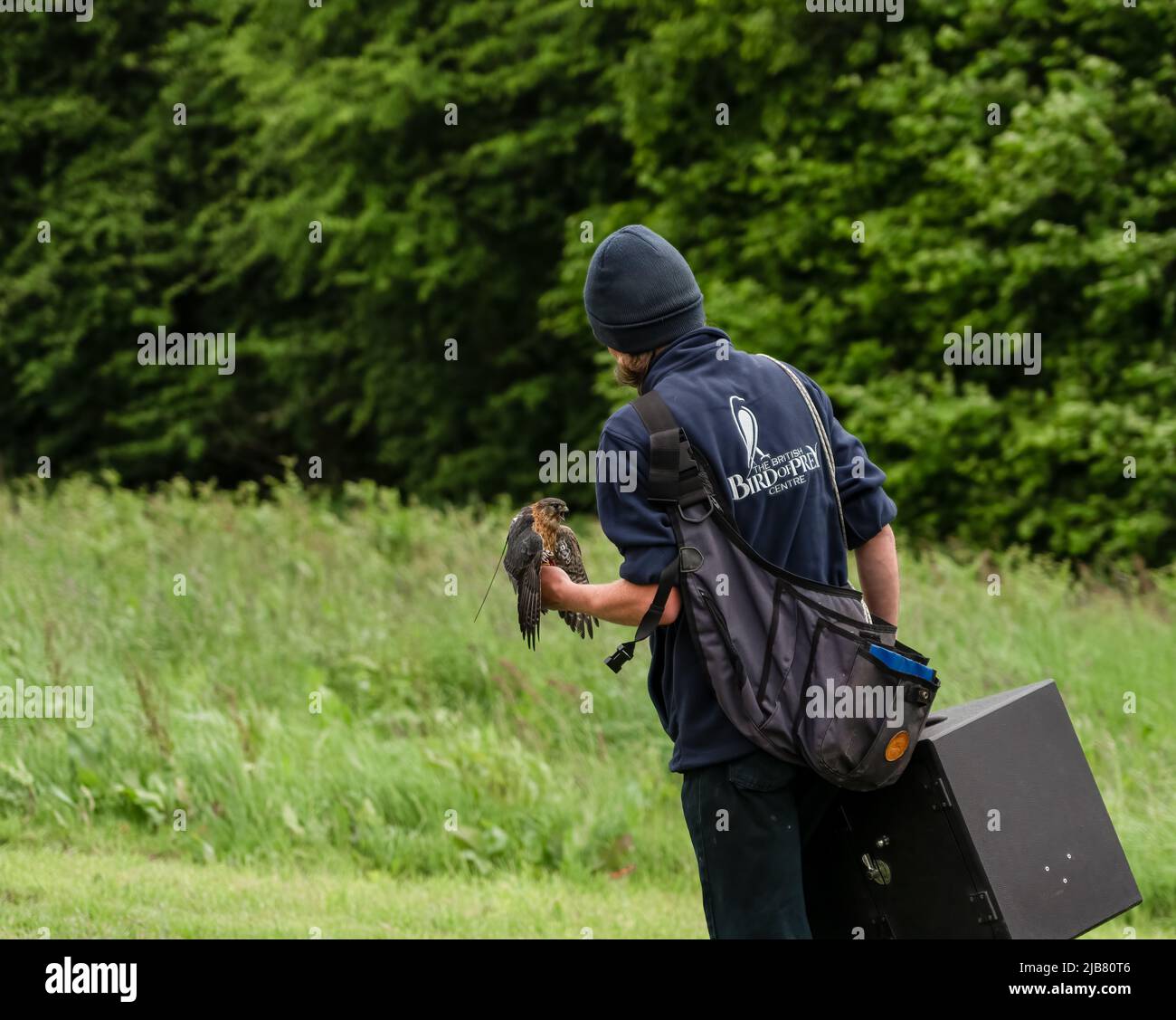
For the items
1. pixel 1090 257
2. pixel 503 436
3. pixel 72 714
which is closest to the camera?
pixel 72 714

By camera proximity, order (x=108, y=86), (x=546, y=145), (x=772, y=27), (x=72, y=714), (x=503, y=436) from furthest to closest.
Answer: (x=108, y=86) → (x=503, y=436) → (x=546, y=145) → (x=772, y=27) → (x=72, y=714)

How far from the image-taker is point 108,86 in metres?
25.7

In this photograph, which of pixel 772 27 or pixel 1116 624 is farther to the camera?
pixel 772 27

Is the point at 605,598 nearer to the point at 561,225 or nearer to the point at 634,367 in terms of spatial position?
the point at 634,367

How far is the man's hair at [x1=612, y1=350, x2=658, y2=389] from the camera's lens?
3211 millimetres

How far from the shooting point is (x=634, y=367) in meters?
3.25

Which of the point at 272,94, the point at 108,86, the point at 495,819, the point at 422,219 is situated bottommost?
the point at 495,819

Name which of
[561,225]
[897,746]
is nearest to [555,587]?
[897,746]

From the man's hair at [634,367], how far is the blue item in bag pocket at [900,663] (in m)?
0.78

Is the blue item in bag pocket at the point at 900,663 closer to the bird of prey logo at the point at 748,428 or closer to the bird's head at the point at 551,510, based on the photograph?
the bird of prey logo at the point at 748,428

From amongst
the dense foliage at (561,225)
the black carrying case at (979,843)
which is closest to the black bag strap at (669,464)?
the black carrying case at (979,843)

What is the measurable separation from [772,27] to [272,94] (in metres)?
8.22

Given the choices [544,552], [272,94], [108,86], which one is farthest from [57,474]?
[544,552]

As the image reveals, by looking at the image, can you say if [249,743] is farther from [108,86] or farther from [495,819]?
[108,86]
